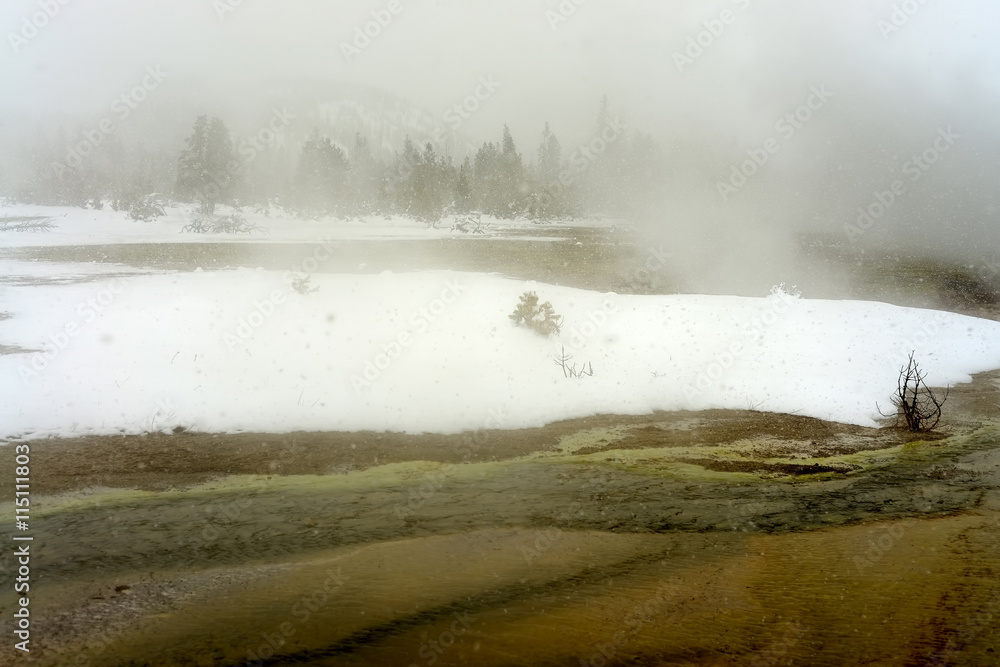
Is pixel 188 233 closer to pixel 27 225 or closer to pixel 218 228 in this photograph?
pixel 218 228

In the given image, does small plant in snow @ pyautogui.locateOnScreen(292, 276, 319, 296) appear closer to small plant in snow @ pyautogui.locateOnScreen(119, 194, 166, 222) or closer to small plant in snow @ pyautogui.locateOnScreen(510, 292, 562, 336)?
small plant in snow @ pyautogui.locateOnScreen(510, 292, 562, 336)

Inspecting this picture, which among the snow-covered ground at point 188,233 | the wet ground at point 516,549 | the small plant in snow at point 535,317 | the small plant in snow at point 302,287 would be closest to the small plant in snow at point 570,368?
the small plant in snow at point 535,317

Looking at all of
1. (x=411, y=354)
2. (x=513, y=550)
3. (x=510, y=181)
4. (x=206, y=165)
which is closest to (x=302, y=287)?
(x=411, y=354)

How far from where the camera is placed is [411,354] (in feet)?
45.0

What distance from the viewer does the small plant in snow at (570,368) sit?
13.5 meters

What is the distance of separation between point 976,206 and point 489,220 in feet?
164

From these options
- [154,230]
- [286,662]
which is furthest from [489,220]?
[286,662]

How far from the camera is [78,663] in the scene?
5188mm

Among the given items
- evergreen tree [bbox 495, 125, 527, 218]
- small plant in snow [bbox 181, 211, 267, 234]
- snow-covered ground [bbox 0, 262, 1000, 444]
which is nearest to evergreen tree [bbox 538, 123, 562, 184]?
evergreen tree [bbox 495, 125, 527, 218]

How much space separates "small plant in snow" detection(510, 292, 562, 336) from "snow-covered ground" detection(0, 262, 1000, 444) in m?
0.32

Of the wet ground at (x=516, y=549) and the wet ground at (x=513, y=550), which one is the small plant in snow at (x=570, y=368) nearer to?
the wet ground at (x=516, y=549)

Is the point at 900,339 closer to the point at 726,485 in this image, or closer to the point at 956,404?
the point at 956,404

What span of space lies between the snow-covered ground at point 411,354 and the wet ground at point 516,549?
3.61ft

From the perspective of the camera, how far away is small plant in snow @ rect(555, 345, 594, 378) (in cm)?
1355
